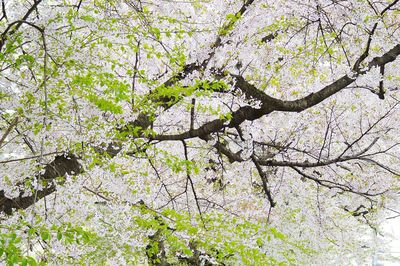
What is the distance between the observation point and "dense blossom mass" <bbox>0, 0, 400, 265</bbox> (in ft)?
13.0

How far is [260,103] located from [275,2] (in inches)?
94.3

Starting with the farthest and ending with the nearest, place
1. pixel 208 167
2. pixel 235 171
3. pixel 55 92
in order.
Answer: pixel 235 171 < pixel 208 167 < pixel 55 92

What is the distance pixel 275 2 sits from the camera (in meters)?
6.78

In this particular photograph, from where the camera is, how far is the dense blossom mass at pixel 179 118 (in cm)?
397

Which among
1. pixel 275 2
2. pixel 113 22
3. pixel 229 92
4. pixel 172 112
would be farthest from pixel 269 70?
pixel 113 22

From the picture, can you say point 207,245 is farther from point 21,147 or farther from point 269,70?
point 269,70

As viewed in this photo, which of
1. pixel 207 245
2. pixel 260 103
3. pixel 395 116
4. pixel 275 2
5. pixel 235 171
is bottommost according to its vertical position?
pixel 207 245

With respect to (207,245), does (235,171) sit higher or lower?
higher

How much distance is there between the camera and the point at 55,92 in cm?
415

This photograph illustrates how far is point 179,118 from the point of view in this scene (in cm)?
823

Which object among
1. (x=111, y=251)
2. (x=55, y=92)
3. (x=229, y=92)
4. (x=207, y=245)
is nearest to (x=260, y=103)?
(x=229, y=92)

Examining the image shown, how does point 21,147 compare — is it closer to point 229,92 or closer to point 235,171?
point 229,92

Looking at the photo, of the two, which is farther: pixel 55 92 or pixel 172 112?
pixel 172 112

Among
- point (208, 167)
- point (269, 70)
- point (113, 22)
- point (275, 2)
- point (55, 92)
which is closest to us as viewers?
point (113, 22)
